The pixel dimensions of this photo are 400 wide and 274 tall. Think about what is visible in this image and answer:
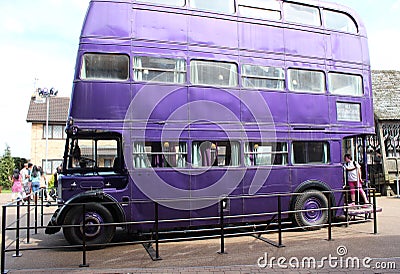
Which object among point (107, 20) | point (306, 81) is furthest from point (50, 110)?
point (306, 81)

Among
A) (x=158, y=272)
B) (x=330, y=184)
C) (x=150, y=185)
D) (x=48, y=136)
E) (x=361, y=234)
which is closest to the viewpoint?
(x=158, y=272)

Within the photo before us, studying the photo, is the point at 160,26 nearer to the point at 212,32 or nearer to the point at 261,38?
the point at 212,32

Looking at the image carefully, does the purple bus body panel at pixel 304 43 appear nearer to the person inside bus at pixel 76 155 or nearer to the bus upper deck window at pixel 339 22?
the bus upper deck window at pixel 339 22

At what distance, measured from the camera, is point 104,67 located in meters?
7.97

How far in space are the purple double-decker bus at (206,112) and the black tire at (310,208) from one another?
34mm

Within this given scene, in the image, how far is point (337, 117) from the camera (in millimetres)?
9859

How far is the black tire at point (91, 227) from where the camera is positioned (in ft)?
25.0

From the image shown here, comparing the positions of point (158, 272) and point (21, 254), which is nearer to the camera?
point (158, 272)

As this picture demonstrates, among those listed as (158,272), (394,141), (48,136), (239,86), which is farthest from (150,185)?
(48,136)

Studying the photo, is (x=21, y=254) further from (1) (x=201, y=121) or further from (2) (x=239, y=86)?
(2) (x=239, y=86)

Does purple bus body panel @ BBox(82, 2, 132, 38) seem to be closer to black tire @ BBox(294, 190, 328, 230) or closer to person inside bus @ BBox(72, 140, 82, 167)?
person inside bus @ BBox(72, 140, 82, 167)

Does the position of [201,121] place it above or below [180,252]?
above

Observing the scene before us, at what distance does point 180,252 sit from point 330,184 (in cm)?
463

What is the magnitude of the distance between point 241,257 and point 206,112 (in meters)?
3.39
